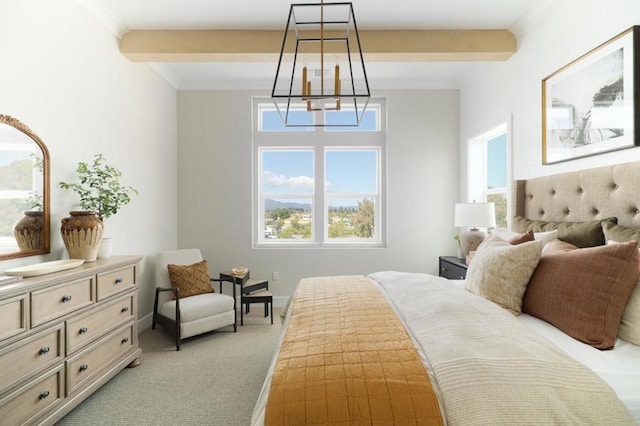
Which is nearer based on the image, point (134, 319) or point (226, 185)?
point (134, 319)

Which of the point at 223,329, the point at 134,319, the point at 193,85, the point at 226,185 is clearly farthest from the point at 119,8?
the point at 223,329

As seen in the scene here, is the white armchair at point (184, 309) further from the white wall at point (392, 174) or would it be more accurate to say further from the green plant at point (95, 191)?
the green plant at point (95, 191)

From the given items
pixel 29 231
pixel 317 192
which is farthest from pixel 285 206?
pixel 29 231

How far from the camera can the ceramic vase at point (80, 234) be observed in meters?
2.26

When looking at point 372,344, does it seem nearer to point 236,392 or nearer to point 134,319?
point 236,392

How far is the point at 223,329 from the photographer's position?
3.49 metres

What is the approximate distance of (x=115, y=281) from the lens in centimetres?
239

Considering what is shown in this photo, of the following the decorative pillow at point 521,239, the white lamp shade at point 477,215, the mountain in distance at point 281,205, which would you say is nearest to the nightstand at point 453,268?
the white lamp shade at point 477,215

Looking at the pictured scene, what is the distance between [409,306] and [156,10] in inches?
122

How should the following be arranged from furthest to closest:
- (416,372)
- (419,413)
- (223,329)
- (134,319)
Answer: (223,329) → (134,319) → (416,372) → (419,413)

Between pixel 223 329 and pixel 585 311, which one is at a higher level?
pixel 585 311

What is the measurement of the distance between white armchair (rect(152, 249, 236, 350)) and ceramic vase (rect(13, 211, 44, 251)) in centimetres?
114

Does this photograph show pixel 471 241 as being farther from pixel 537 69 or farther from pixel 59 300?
pixel 59 300

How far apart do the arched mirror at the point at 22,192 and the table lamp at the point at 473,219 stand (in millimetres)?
3512
